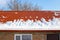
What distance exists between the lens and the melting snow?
1761cm

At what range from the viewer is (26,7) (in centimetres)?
4600

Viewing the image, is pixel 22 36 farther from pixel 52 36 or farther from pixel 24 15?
pixel 24 15

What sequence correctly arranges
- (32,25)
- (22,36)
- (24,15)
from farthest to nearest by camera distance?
(24,15) < (32,25) < (22,36)

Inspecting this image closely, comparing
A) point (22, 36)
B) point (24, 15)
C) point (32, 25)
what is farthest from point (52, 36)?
point (24, 15)

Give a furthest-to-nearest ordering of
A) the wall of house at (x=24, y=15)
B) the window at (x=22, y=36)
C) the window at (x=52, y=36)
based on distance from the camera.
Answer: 1. the wall of house at (x=24, y=15)
2. the window at (x=52, y=36)
3. the window at (x=22, y=36)

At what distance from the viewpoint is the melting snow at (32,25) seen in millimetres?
17609

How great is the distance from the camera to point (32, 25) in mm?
18156

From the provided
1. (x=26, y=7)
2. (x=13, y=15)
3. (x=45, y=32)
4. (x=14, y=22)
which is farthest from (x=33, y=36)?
(x=26, y=7)

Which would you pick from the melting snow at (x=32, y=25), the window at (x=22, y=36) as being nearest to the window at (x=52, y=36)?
the melting snow at (x=32, y=25)

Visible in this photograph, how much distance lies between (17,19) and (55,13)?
394 cm

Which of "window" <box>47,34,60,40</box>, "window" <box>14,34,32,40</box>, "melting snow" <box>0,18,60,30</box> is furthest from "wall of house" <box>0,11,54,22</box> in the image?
"window" <box>14,34,32,40</box>

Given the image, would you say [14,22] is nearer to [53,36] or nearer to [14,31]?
[14,31]

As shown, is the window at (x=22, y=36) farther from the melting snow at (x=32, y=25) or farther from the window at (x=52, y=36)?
the window at (x=52, y=36)

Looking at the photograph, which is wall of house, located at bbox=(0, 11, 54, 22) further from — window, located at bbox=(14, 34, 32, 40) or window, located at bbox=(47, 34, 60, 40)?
window, located at bbox=(14, 34, 32, 40)
